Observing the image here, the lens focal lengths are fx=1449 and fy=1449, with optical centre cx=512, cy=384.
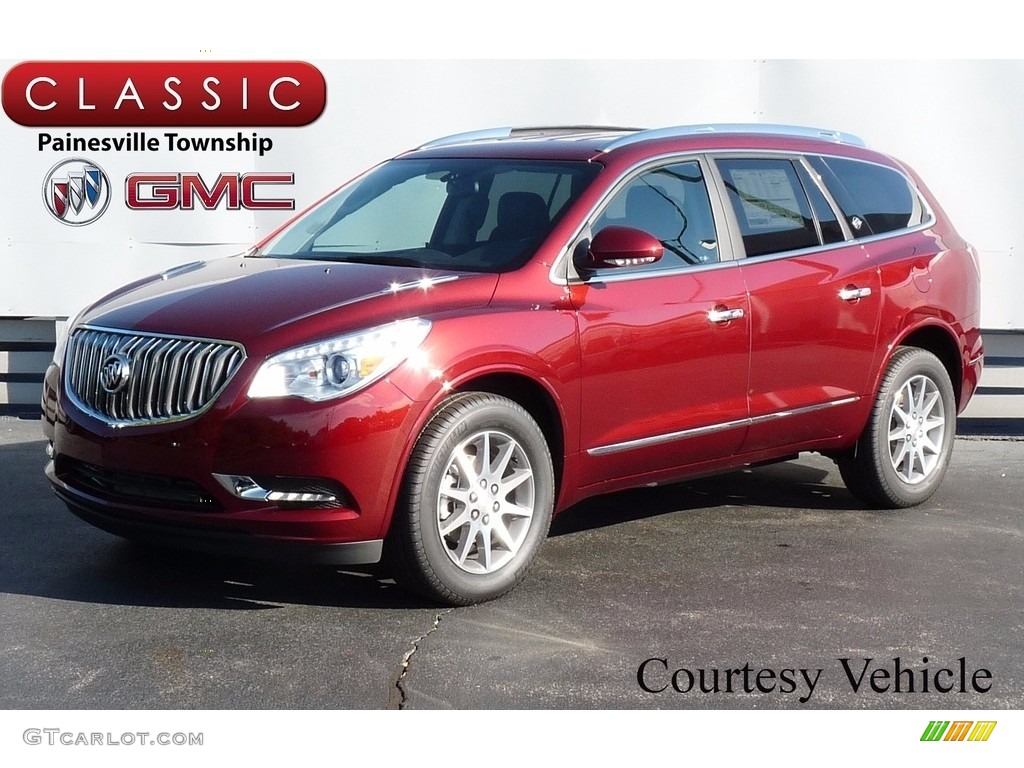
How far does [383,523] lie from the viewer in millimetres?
5277

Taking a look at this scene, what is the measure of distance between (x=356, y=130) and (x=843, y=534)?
4628 mm

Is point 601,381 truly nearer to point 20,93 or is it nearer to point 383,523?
point 383,523

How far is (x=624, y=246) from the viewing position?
5832 mm

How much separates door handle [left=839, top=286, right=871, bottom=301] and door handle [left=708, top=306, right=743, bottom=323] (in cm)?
78

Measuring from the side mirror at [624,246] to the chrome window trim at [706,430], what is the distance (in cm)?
78

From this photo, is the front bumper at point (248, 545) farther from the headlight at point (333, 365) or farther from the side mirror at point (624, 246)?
the side mirror at point (624, 246)

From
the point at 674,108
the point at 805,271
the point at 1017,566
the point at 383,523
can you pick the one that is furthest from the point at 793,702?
the point at 674,108

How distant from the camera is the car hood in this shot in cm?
A: 528

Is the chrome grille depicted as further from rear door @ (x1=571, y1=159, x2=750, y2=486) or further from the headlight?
rear door @ (x1=571, y1=159, x2=750, y2=486)

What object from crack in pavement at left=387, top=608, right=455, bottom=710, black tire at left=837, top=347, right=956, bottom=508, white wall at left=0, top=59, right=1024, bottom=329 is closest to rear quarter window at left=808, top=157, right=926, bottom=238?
black tire at left=837, top=347, right=956, bottom=508

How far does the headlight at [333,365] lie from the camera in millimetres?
5141

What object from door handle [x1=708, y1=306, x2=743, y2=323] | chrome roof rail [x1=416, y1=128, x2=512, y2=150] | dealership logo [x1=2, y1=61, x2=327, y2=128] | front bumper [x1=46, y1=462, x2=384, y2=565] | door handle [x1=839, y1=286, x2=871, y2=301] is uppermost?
dealership logo [x1=2, y1=61, x2=327, y2=128]

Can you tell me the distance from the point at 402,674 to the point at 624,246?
6.58 feet
